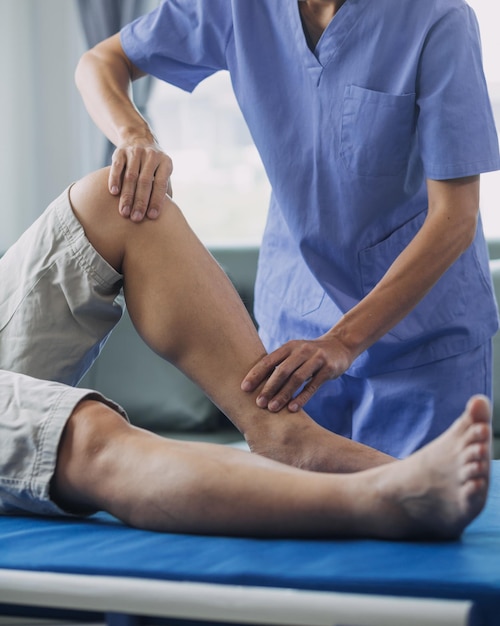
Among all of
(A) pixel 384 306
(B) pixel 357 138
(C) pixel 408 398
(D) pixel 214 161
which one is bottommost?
(C) pixel 408 398

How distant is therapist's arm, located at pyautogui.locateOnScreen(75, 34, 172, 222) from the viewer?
142cm

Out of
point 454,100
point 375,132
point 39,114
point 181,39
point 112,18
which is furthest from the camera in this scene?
point 39,114

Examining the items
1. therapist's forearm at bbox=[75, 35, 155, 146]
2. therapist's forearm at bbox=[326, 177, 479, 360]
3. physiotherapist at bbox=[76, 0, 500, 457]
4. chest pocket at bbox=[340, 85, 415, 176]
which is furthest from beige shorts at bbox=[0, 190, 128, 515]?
chest pocket at bbox=[340, 85, 415, 176]

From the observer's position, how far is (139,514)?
114 centimetres

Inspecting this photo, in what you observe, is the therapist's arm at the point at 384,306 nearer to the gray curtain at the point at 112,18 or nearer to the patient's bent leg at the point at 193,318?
the patient's bent leg at the point at 193,318

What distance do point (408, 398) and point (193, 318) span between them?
0.49 meters

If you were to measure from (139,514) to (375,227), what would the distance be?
74cm

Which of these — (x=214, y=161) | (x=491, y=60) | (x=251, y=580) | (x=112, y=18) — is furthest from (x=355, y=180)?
(x=112, y=18)

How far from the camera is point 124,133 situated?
5.20 ft

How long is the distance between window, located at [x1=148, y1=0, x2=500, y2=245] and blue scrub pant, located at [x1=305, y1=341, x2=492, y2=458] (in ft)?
6.55

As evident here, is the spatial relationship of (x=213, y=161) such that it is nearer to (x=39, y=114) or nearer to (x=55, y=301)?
(x=39, y=114)

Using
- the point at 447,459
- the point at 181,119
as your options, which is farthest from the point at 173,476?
the point at 181,119

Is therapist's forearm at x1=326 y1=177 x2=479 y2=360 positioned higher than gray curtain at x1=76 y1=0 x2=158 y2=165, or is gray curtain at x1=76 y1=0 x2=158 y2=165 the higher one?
gray curtain at x1=76 y1=0 x2=158 y2=165

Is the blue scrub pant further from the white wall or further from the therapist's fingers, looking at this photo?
the white wall
